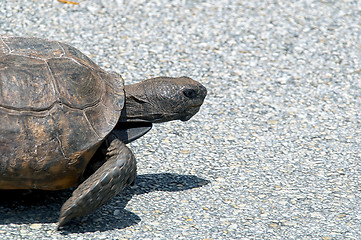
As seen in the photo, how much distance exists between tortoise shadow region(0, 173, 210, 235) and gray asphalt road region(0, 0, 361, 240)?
0.04ft

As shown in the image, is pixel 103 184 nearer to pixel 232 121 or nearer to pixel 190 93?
pixel 190 93

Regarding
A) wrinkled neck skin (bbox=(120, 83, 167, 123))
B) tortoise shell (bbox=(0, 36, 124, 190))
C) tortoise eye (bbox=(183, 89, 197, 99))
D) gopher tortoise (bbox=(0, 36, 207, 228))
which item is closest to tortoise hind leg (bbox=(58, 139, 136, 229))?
gopher tortoise (bbox=(0, 36, 207, 228))

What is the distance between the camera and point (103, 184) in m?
3.45

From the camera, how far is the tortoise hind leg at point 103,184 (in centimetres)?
335

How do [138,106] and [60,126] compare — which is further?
[138,106]

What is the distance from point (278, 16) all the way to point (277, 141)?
2.83 metres

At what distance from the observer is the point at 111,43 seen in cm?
637

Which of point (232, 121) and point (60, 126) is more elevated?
point (60, 126)

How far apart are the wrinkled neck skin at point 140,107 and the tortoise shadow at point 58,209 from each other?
496 mm

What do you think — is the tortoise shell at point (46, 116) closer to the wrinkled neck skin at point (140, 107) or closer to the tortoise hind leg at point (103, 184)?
the tortoise hind leg at point (103, 184)

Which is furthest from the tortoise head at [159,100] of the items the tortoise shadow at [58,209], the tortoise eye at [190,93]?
the tortoise shadow at [58,209]

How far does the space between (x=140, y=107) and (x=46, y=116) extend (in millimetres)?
818

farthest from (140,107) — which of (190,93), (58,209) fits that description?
(58,209)

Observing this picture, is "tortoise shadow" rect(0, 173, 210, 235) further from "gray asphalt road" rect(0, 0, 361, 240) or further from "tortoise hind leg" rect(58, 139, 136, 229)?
"tortoise hind leg" rect(58, 139, 136, 229)
